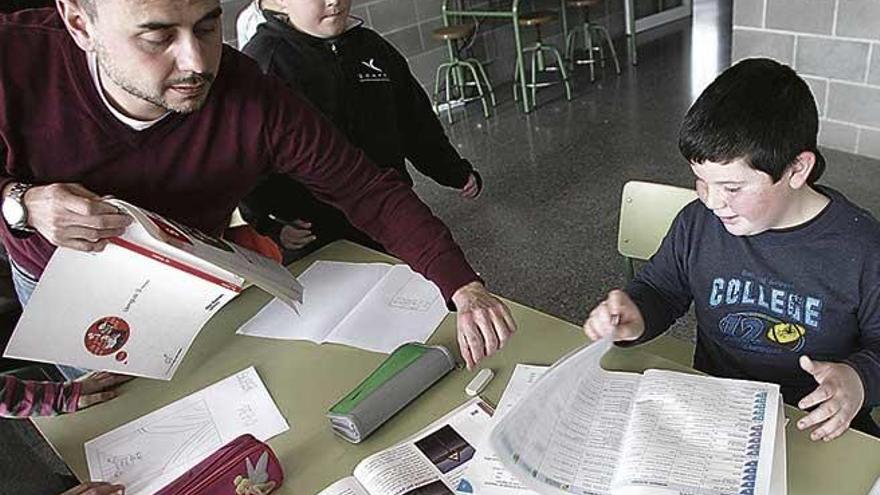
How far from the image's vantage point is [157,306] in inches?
43.2

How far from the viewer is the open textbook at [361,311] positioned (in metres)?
1.25

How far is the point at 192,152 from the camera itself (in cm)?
123

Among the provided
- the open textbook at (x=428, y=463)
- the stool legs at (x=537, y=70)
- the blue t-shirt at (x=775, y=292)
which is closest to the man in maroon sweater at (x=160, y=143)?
the open textbook at (x=428, y=463)

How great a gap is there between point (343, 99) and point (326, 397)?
76 cm

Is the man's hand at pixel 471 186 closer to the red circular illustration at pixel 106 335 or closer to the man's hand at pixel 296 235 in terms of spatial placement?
the man's hand at pixel 296 235

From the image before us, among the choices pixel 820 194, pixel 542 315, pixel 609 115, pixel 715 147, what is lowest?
pixel 609 115

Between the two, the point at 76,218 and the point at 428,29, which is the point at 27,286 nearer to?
the point at 76,218

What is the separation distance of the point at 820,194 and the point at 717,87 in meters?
0.23

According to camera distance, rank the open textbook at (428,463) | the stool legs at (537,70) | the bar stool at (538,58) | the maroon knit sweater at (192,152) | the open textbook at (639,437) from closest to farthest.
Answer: the open textbook at (639,437) → the open textbook at (428,463) → the maroon knit sweater at (192,152) → the bar stool at (538,58) → the stool legs at (537,70)

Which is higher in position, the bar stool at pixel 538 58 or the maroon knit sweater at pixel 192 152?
the maroon knit sweater at pixel 192 152

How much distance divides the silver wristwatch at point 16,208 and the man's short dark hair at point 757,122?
37.7 inches

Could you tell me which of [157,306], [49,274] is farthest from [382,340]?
[49,274]

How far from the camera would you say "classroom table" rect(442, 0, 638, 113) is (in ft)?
14.2

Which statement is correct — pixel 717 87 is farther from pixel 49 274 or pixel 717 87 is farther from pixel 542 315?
pixel 49 274
